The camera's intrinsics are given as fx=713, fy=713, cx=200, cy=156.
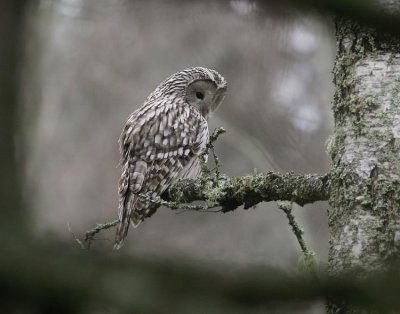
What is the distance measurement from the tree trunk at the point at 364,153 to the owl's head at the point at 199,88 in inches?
157

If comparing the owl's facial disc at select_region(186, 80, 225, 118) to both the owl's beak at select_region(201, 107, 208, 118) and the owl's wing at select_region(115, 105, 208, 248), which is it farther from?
the owl's wing at select_region(115, 105, 208, 248)

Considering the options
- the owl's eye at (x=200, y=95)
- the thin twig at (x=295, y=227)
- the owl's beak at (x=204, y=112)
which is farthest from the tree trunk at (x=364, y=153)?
the owl's eye at (x=200, y=95)

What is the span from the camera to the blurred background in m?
9.89

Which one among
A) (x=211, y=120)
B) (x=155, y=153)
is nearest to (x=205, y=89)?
(x=155, y=153)

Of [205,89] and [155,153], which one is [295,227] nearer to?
[155,153]

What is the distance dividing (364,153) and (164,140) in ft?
11.4

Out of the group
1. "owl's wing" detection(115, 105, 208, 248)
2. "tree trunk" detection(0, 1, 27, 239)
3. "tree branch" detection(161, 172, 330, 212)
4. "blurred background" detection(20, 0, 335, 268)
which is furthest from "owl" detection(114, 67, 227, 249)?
"tree trunk" detection(0, 1, 27, 239)

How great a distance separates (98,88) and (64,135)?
193 centimetres

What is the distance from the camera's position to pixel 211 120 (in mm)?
12797

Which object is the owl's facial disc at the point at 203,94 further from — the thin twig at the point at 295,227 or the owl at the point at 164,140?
the thin twig at the point at 295,227

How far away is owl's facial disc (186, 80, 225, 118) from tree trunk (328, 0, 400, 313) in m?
3.99

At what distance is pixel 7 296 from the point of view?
924 millimetres

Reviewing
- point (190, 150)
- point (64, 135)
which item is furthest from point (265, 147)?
point (64, 135)

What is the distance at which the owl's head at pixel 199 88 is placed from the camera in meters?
7.79
